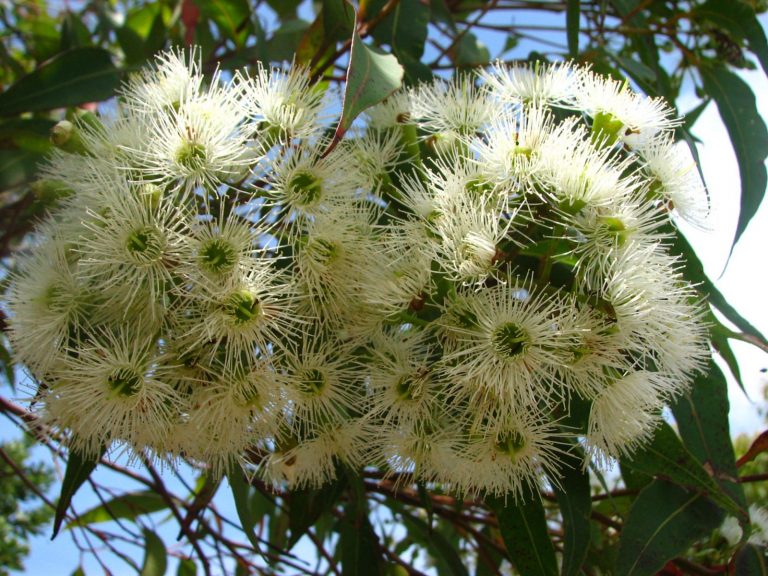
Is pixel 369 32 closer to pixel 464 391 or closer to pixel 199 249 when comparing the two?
pixel 199 249

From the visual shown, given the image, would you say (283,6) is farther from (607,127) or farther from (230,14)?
(607,127)

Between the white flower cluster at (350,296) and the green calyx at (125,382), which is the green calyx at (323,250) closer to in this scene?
the white flower cluster at (350,296)

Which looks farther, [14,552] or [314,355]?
[14,552]

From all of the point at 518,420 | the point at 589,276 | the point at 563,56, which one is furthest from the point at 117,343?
the point at 563,56

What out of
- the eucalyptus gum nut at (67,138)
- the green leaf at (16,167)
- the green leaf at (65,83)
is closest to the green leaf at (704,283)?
the eucalyptus gum nut at (67,138)

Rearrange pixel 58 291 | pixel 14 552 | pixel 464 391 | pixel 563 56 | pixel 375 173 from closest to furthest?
pixel 464 391, pixel 58 291, pixel 375 173, pixel 563 56, pixel 14 552

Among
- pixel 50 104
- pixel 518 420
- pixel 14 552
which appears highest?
pixel 50 104

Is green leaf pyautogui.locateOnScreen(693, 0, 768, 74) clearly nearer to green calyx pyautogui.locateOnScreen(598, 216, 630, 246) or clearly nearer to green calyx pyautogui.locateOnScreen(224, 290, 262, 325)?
green calyx pyautogui.locateOnScreen(598, 216, 630, 246)

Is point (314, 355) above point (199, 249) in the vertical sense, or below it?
below

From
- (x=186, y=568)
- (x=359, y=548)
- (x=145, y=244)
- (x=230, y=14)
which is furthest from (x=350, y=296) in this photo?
(x=186, y=568)
